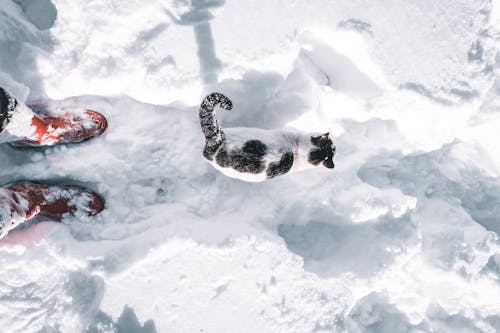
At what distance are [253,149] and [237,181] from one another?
945 mm

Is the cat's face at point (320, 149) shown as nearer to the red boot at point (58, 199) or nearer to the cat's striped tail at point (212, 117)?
the cat's striped tail at point (212, 117)

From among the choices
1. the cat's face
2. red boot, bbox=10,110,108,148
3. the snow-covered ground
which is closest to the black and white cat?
the cat's face

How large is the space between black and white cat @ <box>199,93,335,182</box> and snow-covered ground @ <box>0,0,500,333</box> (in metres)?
0.51

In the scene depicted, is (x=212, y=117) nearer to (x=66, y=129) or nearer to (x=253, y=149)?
(x=253, y=149)

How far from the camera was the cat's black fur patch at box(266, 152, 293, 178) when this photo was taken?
2.76 m

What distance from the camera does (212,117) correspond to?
8.23 ft

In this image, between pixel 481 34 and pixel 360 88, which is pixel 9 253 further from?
pixel 481 34

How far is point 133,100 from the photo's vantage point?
134 inches

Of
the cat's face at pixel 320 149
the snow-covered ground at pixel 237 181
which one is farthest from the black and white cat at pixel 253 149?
the snow-covered ground at pixel 237 181

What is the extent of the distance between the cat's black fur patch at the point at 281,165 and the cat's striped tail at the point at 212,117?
433 millimetres

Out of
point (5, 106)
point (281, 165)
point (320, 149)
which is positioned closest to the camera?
point (5, 106)

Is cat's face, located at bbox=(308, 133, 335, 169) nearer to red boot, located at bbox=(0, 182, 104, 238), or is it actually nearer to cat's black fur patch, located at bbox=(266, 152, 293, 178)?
cat's black fur patch, located at bbox=(266, 152, 293, 178)

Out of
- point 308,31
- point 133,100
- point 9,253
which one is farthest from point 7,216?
point 308,31

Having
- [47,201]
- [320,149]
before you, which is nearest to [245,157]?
[320,149]
